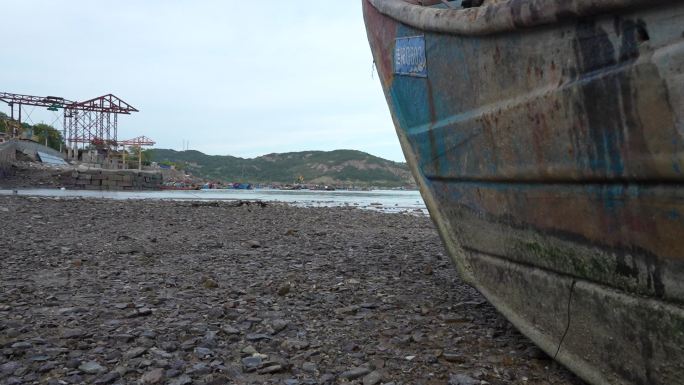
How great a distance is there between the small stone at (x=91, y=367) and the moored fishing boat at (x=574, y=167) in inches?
105

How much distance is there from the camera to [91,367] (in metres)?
2.85

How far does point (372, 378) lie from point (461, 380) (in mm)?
512

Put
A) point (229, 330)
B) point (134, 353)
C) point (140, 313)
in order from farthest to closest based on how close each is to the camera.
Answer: point (140, 313) → point (229, 330) → point (134, 353)

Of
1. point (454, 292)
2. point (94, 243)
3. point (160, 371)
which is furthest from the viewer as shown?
point (94, 243)

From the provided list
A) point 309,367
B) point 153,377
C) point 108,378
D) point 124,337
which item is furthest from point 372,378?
point 124,337

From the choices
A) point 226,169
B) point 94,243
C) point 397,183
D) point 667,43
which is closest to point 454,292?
point 667,43

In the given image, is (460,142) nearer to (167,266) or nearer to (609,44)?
(609,44)

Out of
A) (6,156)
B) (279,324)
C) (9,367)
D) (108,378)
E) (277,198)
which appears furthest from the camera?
(6,156)

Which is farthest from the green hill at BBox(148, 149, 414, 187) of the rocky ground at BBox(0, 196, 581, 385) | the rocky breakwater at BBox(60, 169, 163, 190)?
the rocky ground at BBox(0, 196, 581, 385)

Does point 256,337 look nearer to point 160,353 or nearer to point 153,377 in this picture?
point 160,353

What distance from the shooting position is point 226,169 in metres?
176

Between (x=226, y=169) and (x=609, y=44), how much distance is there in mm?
179993

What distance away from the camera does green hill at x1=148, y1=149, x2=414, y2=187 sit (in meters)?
166

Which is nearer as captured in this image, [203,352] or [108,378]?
[108,378]
